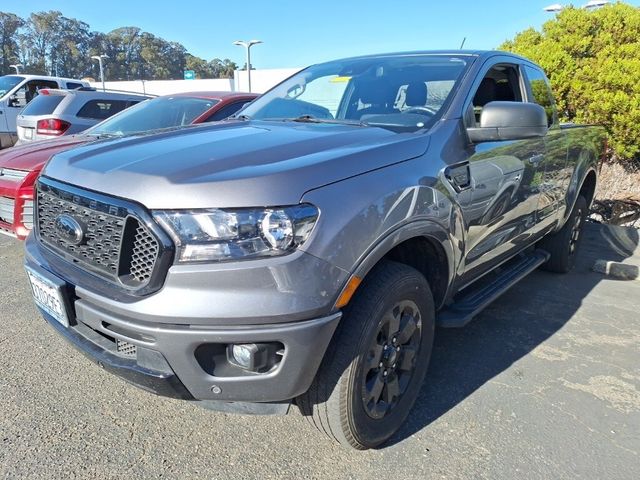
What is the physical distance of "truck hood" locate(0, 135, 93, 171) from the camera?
13.9ft

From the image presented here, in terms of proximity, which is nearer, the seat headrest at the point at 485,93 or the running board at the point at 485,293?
the running board at the point at 485,293

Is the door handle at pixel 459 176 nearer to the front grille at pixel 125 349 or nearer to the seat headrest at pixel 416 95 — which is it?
the seat headrest at pixel 416 95

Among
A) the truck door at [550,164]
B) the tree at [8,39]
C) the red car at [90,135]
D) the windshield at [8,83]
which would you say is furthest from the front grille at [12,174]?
the tree at [8,39]

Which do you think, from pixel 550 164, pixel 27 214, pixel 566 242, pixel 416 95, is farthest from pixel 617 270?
pixel 27 214

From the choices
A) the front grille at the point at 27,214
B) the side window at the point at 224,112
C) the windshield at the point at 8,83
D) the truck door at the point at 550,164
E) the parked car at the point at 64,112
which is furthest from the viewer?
the windshield at the point at 8,83

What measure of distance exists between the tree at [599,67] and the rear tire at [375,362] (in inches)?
238

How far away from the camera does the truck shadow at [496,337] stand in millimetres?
2766

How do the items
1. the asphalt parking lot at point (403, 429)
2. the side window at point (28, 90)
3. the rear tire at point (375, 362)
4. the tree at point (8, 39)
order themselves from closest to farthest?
the rear tire at point (375, 362), the asphalt parking lot at point (403, 429), the side window at point (28, 90), the tree at point (8, 39)

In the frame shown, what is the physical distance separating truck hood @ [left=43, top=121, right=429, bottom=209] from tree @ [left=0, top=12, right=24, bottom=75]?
3113 inches

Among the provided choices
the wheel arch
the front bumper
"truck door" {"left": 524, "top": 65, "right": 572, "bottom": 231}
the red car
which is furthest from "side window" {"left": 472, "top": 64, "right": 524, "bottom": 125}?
the red car

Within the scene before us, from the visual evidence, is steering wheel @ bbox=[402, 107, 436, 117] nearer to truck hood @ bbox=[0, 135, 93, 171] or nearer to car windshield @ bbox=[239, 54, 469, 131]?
car windshield @ bbox=[239, 54, 469, 131]

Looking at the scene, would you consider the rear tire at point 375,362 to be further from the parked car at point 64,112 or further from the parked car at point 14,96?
the parked car at point 14,96

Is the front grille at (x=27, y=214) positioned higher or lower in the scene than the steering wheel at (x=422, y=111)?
lower

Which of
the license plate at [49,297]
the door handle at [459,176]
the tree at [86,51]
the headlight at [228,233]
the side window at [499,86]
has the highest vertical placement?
the tree at [86,51]
